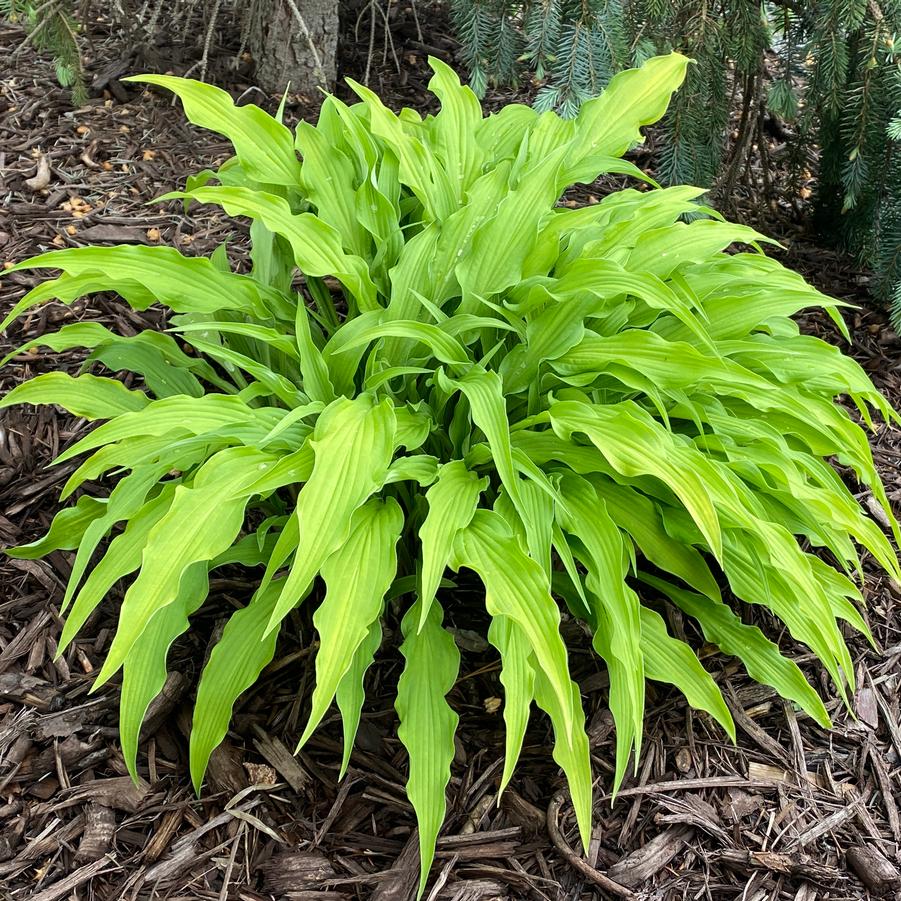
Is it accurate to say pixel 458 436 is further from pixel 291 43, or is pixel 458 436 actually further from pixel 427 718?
pixel 291 43

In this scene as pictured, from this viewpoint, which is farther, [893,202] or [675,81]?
[893,202]

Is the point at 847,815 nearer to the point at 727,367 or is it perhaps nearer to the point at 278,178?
the point at 727,367

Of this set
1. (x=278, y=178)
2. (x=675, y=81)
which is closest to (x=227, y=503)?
(x=278, y=178)

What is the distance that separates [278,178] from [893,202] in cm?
189

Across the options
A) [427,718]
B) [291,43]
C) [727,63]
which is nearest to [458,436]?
[427,718]

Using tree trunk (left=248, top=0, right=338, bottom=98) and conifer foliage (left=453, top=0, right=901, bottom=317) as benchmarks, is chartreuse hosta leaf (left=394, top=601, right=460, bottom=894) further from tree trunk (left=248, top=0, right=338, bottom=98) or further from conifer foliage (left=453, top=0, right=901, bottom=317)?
tree trunk (left=248, top=0, right=338, bottom=98)

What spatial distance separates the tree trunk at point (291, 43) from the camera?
312cm

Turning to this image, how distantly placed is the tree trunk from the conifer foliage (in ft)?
2.73

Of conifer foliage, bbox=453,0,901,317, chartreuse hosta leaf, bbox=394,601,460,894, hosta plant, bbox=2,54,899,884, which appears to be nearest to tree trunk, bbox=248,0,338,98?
conifer foliage, bbox=453,0,901,317

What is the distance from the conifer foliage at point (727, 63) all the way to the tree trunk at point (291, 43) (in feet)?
2.73

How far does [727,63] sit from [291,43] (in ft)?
A: 5.10

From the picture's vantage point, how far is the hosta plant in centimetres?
144

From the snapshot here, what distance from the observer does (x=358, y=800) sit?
1678 millimetres

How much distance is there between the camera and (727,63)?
8.45ft
